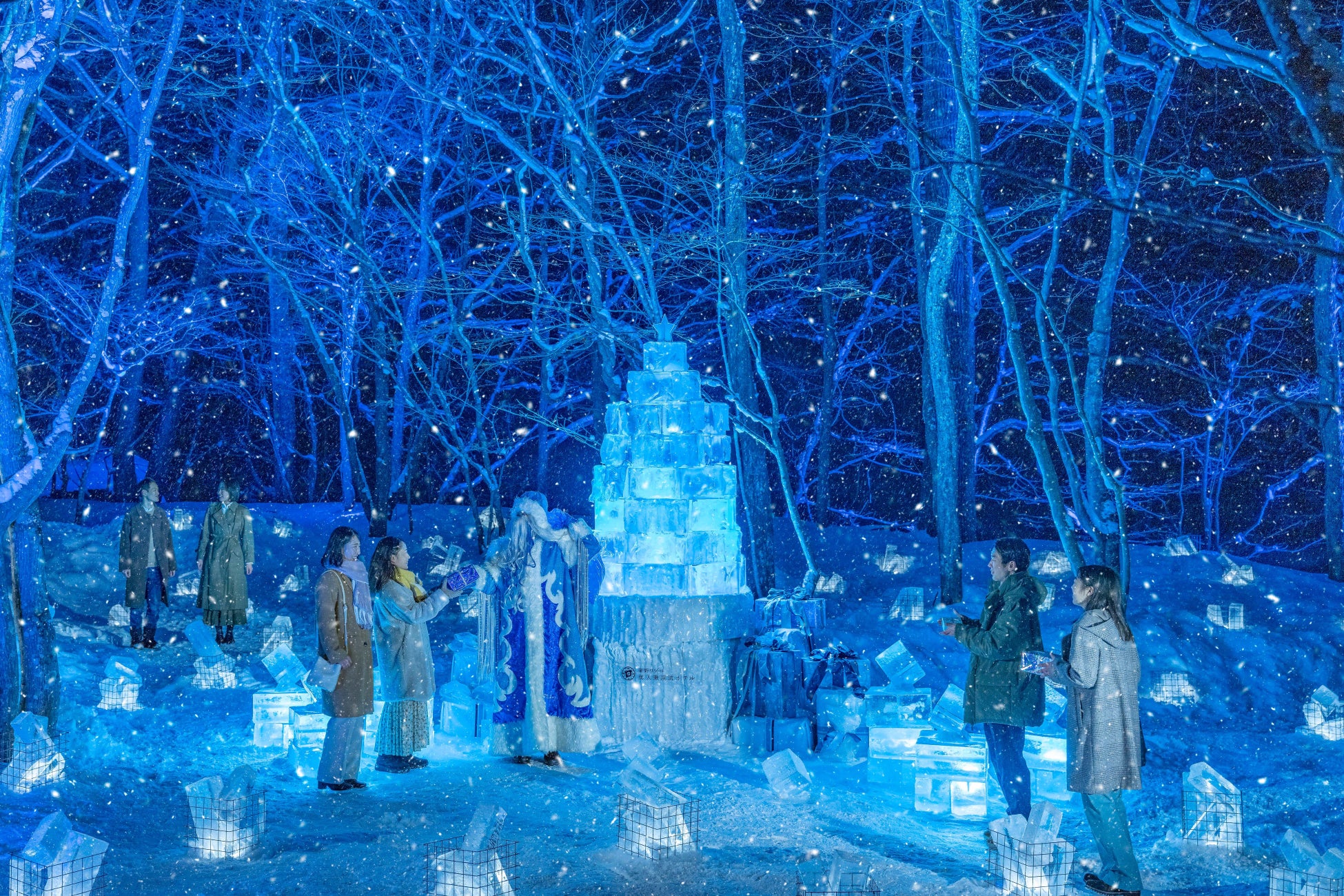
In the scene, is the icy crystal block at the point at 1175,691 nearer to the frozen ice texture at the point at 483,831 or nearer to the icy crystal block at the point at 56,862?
the frozen ice texture at the point at 483,831

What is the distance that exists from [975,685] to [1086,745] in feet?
3.06

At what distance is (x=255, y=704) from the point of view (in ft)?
27.2

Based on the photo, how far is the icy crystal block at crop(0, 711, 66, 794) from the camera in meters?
6.73

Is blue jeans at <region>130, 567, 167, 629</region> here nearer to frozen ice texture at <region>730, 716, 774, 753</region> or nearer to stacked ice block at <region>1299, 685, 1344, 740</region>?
frozen ice texture at <region>730, 716, 774, 753</region>

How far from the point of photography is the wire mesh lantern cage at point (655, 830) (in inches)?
231

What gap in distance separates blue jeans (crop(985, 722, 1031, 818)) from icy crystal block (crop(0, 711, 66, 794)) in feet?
18.9

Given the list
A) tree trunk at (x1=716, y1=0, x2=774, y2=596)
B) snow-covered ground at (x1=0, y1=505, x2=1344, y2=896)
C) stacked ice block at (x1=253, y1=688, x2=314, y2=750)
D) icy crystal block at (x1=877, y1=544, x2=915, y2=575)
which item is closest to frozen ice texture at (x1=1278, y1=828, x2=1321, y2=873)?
snow-covered ground at (x1=0, y1=505, x2=1344, y2=896)

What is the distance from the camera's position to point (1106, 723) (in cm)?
529

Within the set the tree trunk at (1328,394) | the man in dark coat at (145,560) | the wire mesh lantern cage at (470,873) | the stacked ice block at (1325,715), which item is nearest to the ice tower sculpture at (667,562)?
the wire mesh lantern cage at (470,873)

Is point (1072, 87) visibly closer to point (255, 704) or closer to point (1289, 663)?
point (1289, 663)

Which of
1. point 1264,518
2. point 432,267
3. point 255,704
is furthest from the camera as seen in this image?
point 1264,518

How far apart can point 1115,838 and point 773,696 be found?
3.52 metres

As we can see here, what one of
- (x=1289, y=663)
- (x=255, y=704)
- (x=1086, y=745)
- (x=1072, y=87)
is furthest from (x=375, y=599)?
(x=1289, y=663)

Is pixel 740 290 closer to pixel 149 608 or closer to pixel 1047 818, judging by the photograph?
pixel 149 608
